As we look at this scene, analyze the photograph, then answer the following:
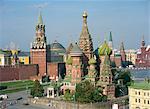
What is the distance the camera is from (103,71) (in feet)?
74.4

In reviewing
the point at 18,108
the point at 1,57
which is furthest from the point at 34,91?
the point at 1,57

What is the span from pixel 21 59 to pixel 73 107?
2197cm

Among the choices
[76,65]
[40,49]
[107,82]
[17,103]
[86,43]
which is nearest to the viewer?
[107,82]

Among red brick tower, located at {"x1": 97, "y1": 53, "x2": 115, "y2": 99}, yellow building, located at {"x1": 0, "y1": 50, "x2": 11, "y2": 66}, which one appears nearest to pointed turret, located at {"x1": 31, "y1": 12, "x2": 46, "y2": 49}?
yellow building, located at {"x1": 0, "y1": 50, "x2": 11, "y2": 66}

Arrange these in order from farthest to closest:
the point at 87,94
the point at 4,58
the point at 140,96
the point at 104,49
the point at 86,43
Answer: the point at 4,58 → the point at 86,43 → the point at 104,49 → the point at 87,94 → the point at 140,96

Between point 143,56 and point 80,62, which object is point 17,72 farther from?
point 143,56

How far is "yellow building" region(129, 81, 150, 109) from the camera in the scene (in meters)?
18.7

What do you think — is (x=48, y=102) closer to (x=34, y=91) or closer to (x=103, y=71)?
(x=34, y=91)

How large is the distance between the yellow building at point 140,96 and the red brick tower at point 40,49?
52.8ft

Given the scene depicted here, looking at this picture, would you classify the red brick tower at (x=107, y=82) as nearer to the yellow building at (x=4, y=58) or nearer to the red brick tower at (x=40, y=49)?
the red brick tower at (x=40, y=49)

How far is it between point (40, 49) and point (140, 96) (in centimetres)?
1711

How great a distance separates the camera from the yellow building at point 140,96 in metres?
18.7

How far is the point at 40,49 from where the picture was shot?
34781mm

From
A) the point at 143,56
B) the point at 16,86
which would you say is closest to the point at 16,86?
the point at 16,86
